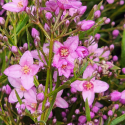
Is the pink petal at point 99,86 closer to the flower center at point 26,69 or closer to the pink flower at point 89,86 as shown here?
the pink flower at point 89,86

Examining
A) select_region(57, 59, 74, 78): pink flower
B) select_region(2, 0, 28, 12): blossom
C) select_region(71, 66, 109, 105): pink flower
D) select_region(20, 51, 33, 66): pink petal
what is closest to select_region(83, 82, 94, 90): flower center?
select_region(71, 66, 109, 105): pink flower

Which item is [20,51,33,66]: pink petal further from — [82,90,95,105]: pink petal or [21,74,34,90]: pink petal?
[82,90,95,105]: pink petal

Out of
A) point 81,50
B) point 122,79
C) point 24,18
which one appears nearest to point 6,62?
point 24,18

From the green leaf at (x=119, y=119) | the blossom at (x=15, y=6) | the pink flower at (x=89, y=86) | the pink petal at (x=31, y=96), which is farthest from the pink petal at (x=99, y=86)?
the blossom at (x=15, y=6)

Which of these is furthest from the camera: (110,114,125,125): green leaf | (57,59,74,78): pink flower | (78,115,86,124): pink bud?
(78,115,86,124): pink bud

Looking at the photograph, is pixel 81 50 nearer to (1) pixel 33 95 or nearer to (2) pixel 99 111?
(1) pixel 33 95

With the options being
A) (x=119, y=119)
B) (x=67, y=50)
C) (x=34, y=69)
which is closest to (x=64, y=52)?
(x=67, y=50)
